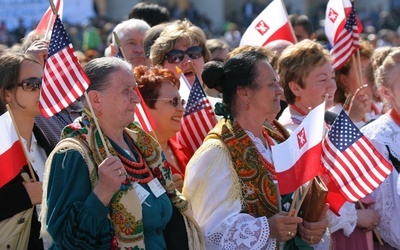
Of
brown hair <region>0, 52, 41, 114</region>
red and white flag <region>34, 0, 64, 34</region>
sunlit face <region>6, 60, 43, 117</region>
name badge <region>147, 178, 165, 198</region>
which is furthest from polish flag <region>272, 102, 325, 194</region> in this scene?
red and white flag <region>34, 0, 64, 34</region>

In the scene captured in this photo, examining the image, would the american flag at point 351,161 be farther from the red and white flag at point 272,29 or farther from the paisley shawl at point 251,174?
the red and white flag at point 272,29

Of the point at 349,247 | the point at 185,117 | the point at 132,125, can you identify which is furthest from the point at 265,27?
the point at 132,125

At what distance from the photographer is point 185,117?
7.05 meters

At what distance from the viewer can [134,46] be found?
855cm

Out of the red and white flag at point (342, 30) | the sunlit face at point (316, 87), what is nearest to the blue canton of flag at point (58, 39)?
the sunlit face at point (316, 87)

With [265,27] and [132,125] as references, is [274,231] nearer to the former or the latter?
[132,125]

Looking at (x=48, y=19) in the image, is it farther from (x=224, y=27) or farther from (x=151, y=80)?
(x=224, y=27)

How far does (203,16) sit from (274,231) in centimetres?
3271

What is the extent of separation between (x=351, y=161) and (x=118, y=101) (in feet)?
4.83

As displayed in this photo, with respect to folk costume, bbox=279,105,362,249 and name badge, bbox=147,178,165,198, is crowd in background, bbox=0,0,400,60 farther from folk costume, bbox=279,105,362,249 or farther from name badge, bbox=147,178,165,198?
name badge, bbox=147,178,165,198

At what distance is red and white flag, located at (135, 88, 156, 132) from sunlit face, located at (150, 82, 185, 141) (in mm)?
88

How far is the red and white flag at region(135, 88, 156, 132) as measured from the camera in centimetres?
644

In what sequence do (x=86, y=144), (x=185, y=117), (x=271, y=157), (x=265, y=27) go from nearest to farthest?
(x=86, y=144)
(x=271, y=157)
(x=185, y=117)
(x=265, y=27)

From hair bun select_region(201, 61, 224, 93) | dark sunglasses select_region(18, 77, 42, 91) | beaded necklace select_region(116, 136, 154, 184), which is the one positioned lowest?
beaded necklace select_region(116, 136, 154, 184)
